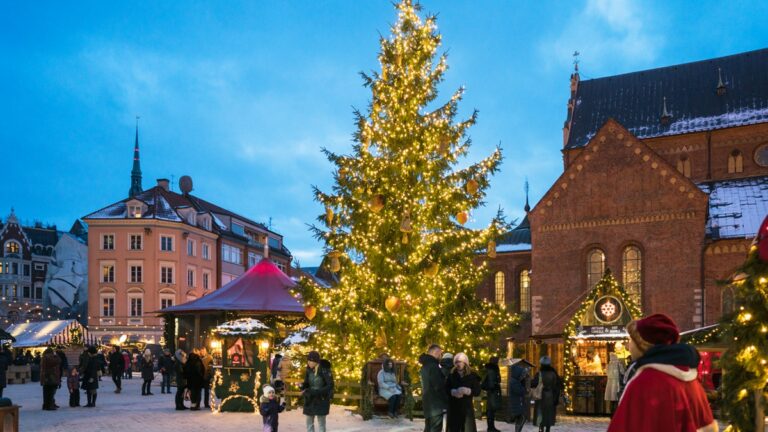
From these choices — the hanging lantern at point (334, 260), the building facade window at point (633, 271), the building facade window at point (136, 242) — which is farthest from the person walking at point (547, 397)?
the building facade window at point (136, 242)

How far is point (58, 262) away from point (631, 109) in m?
64.2

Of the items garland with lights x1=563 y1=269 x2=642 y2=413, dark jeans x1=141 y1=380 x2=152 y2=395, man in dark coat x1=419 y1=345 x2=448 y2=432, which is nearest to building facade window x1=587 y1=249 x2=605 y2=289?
garland with lights x1=563 y1=269 x2=642 y2=413

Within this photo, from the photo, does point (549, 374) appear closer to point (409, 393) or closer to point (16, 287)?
point (409, 393)

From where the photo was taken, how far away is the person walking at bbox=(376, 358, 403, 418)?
16.9 m

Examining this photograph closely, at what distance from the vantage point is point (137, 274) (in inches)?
2255

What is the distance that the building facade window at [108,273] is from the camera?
5738cm

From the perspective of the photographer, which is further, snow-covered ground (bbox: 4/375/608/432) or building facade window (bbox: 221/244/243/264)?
building facade window (bbox: 221/244/243/264)

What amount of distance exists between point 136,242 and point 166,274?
3.21 metres

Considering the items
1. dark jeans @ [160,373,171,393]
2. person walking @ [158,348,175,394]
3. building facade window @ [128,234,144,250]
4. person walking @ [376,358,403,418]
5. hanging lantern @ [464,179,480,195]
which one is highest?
hanging lantern @ [464,179,480,195]

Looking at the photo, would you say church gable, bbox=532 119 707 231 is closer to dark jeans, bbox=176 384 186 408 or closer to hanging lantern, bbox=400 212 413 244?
hanging lantern, bbox=400 212 413 244

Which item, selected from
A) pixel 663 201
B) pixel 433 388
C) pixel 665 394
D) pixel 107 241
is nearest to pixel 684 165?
pixel 663 201

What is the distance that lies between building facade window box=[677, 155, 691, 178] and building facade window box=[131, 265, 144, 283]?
1502 inches

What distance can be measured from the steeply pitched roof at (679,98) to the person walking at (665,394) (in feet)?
114

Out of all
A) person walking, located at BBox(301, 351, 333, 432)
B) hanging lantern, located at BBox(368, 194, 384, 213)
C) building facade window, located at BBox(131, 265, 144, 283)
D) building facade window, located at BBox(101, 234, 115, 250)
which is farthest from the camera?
building facade window, located at BBox(101, 234, 115, 250)
